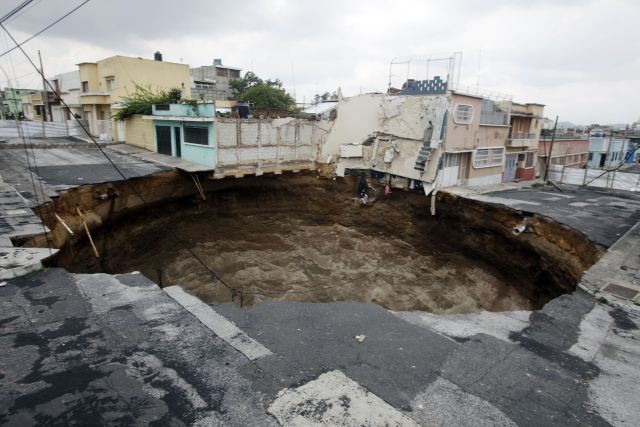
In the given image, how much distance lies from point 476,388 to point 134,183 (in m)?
15.0

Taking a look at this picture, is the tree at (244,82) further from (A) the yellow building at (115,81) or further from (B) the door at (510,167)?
(B) the door at (510,167)

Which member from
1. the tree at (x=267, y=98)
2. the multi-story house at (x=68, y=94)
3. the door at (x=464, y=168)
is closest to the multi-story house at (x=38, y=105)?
the multi-story house at (x=68, y=94)

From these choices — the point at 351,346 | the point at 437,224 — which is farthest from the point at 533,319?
the point at 437,224

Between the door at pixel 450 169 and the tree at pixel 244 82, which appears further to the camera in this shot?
the tree at pixel 244 82

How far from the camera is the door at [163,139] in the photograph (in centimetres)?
2030

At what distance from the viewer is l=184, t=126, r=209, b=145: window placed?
17906 mm

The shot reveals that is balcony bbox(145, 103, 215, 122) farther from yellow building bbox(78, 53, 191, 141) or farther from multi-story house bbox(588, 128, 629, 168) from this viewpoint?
multi-story house bbox(588, 128, 629, 168)

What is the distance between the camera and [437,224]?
18797 mm

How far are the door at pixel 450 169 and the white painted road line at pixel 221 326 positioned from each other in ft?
51.1

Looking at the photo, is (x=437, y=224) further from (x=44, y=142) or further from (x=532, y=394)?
(x=44, y=142)

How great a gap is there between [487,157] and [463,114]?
4.07 metres

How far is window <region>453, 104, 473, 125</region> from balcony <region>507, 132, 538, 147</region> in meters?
5.20

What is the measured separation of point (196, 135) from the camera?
60.3 ft

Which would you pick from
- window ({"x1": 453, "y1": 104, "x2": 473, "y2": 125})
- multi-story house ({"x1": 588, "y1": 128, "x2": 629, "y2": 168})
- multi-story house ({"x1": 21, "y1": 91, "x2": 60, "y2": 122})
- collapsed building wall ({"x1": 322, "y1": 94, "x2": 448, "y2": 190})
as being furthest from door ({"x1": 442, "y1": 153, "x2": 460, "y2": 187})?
multi-story house ({"x1": 21, "y1": 91, "x2": 60, "y2": 122})
